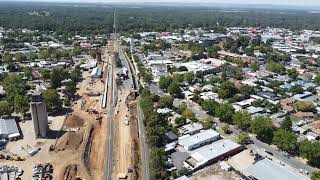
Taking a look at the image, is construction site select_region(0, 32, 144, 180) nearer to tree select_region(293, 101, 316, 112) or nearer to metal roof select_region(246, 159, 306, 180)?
metal roof select_region(246, 159, 306, 180)

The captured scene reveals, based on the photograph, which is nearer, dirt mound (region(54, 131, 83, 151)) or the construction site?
the construction site

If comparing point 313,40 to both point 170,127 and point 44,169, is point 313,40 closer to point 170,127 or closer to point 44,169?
point 170,127

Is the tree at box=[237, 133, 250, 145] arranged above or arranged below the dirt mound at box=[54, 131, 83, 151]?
above

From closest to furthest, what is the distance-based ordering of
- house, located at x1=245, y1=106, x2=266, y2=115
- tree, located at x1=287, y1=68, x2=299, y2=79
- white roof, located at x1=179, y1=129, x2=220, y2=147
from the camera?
white roof, located at x1=179, y1=129, x2=220, y2=147 < house, located at x1=245, y1=106, x2=266, y2=115 < tree, located at x1=287, y1=68, x2=299, y2=79

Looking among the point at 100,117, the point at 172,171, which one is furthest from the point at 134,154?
the point at 100,117

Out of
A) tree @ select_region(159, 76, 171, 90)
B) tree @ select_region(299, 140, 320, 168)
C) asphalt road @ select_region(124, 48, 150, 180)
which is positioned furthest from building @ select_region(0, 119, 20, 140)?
Answer: tree @ select_region(299, 140, 320, 168)

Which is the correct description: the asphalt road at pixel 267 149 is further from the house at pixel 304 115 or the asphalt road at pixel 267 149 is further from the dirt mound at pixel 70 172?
the dirt mound at pixel 70 172
